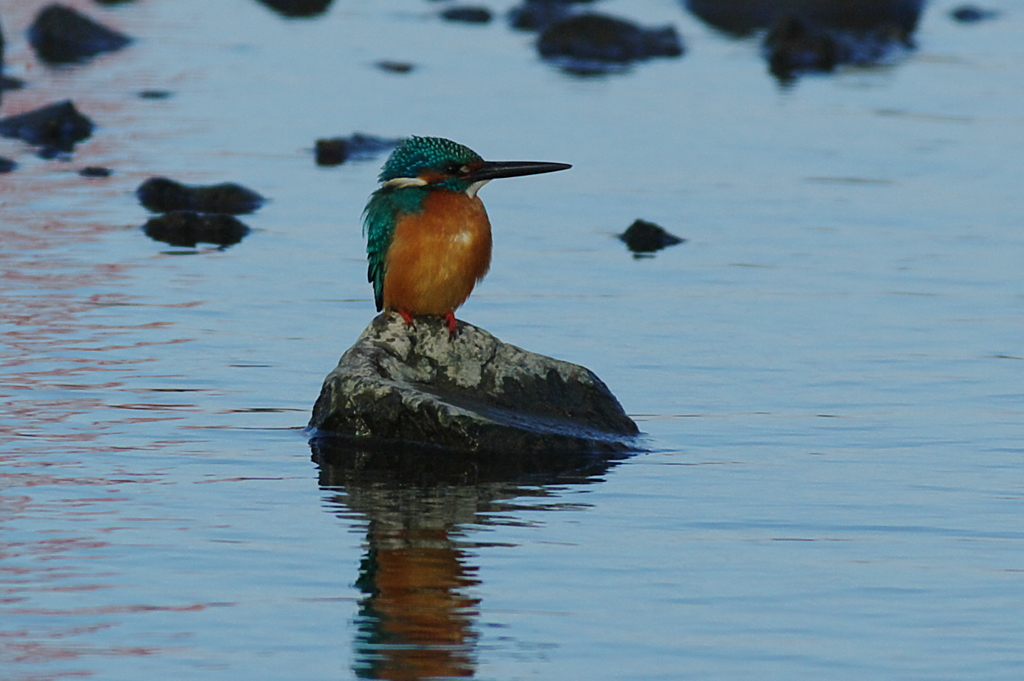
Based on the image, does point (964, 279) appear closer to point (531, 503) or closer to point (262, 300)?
point (262, 300)

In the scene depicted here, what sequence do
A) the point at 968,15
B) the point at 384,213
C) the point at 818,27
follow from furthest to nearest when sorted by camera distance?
the point at 968,15, the point at 818,27, the point at 384,213

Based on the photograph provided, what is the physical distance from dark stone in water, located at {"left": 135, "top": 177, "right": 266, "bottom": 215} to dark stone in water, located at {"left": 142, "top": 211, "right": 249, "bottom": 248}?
2.94 ft

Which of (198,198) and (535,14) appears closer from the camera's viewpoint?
(198,198)

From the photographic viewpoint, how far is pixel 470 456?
31.4ft

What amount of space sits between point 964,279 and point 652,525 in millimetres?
6626

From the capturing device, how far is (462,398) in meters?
9.95

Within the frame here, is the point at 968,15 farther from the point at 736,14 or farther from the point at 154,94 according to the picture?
the point at 154,94

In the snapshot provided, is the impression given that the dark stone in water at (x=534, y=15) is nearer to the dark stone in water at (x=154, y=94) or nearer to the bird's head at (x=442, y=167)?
the dark stone in water at (x=154, y=94)

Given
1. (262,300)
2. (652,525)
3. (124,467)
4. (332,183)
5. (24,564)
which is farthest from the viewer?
(332,183)

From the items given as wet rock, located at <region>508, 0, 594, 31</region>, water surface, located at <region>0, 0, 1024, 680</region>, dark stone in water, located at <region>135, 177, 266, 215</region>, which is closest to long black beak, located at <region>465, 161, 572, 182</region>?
water surface, located at <region>0, 0, 1024, 680</region>

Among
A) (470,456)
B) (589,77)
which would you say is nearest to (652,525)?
(470,456)

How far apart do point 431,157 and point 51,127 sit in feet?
37.1

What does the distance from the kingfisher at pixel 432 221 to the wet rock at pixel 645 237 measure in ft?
19.4

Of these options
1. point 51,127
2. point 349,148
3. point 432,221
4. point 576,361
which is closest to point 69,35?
point 51,127
